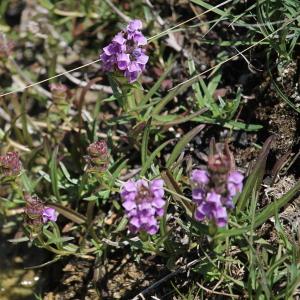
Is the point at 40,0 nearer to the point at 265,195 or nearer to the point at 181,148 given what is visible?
the point at 181,148

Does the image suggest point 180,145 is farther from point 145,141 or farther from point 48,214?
point 48,214

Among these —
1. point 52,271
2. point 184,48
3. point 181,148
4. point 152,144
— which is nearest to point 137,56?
point 181,148

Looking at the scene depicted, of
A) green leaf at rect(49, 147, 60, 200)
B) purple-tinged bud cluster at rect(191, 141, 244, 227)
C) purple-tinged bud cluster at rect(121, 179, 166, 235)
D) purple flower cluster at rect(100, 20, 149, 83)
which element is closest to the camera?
purple-tinged bud cluster at rect(191, 141, 244, 227)

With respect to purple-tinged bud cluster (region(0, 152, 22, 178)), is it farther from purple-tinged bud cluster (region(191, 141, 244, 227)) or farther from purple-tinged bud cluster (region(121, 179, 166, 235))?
purple-tinged bud cluster (region(191, 141, 244, 227))

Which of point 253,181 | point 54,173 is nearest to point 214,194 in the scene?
point 253,181

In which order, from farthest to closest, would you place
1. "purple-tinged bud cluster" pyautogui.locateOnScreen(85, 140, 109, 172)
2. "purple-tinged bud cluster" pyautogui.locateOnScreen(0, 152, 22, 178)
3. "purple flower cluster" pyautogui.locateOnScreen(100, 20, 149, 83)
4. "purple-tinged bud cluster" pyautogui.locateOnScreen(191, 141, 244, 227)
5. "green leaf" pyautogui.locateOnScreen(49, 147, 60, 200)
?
"green leaf" pyautogui.locateOnScreen(49, 147, 60, 200) → "purple-tinged bud cluster" pyautogui.locateOnScreen(0, 152, 22, 178) → "purple-tinged bud cluster" pyautogui.locateOnScreen(85, 140, 109, 172) → "purple flower cluster" pyautogui.locateOnScreen(100, 20, 149, 83) → "purple-tinged bud cluster" pyautogui.locateOnScreen(191, 141, 244, 227)

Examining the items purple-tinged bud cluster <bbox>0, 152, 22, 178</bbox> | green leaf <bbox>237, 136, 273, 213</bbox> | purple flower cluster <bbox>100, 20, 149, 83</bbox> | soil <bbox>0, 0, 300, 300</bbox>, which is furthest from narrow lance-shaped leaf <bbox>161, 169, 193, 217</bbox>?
purple-tinged bud cluster <bbox>0, 152, 22, 178</bbox>
